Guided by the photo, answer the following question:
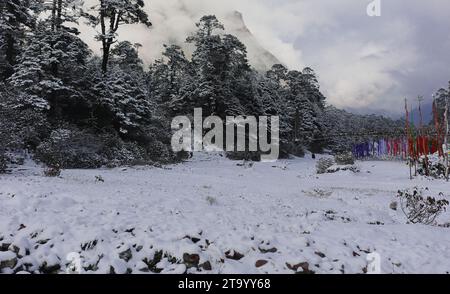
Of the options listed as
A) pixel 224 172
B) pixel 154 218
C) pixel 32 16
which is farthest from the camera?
pixel 32 16

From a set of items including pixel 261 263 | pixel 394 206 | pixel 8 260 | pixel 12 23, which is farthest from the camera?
pixel 12 23

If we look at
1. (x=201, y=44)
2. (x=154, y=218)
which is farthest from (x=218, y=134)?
(x=154, y=218)

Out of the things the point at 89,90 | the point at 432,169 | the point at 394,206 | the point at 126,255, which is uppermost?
the point at 89,90

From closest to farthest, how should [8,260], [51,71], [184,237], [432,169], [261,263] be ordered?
[8,260] → [261,263] → [184,237] → [51,71] → [432,169]

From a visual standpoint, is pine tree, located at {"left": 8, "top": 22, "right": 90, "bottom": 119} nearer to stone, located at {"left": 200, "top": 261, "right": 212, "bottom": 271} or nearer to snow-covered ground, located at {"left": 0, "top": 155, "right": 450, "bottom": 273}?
snow-covered ground, located at {"left": 0, "top": 155, "right": 450, "bottom": 273}

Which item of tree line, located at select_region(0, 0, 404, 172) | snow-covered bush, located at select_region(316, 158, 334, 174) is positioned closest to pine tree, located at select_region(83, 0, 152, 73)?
tree line, located at select_region(0, 0, 404, 172)

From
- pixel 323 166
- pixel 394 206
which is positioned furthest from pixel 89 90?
pixel 394 206

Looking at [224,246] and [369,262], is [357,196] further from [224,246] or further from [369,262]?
[224,246]

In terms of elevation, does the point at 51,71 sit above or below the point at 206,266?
above

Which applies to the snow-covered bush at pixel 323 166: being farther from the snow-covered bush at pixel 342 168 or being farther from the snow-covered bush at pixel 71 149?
the snow-covered bush at pixel 71 149

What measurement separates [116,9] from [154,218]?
88.6 feet

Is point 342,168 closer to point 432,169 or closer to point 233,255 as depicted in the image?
point 432,169
